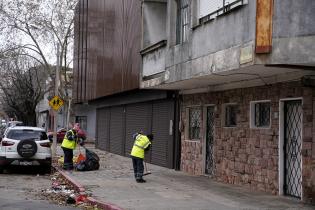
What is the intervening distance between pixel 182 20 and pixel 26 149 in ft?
21.8

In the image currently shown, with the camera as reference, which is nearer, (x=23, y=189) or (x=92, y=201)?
(x=92, y=201)

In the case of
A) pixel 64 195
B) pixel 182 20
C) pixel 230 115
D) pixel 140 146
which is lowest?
pixel 64 195

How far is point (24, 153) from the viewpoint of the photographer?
1770cm

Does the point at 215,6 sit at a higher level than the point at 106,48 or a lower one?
lower

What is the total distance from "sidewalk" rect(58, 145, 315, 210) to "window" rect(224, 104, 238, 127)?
1.78 meters

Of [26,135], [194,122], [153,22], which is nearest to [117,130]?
[153,22]

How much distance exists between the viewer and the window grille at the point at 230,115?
15.8 meters

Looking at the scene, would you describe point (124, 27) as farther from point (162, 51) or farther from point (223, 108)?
point (223, 108)

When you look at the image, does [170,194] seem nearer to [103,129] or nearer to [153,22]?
[153,22]

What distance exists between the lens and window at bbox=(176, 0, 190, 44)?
1557cm

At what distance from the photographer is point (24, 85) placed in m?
62.5

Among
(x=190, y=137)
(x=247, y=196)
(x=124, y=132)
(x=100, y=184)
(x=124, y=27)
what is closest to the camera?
(x=247, y=196)

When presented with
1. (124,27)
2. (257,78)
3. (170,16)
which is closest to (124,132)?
(124,27)

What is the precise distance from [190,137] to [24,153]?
566 centimetres
